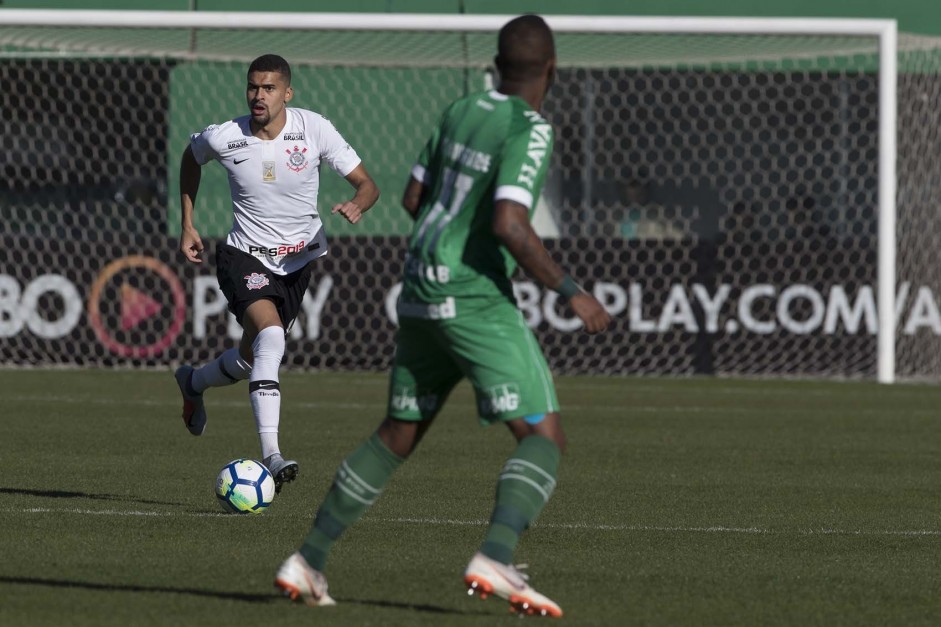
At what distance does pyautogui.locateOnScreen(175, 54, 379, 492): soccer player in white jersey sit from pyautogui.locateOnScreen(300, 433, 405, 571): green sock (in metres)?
3.10

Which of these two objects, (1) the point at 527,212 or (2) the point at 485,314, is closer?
(1) the point at 527,212

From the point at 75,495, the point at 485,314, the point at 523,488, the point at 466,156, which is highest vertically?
the point at 466,156

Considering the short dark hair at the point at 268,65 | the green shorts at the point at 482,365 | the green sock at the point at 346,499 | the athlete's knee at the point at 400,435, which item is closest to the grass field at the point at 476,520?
the green sock at the point at 346,499

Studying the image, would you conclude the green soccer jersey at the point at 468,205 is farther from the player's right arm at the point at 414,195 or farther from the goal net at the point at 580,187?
the goal net at the point at 580,187

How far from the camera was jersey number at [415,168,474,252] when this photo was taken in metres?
5.14

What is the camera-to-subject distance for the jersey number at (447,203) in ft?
16.9

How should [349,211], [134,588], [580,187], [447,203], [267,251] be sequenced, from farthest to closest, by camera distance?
[580,187]
[267,251]
[349,211]
[134,588]
[447,203]

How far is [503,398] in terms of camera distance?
5.07 metres

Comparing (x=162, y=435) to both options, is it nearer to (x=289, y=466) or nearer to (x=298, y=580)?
(x=289, y=466)

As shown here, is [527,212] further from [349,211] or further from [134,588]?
[349,211]

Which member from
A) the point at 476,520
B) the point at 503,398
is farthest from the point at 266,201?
the point at 503,398

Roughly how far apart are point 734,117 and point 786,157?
76cm

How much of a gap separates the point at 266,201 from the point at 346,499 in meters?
3.61

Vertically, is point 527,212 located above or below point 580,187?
above
